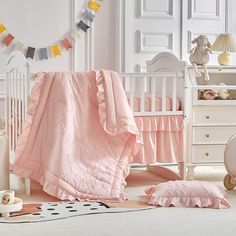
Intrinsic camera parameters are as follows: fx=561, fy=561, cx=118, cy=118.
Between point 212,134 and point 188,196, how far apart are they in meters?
0.97

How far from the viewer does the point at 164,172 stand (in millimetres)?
4148

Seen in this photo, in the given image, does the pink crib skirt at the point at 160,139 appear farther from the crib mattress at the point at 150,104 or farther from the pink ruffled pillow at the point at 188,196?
the pink ruffled pillow at the point at 188,196

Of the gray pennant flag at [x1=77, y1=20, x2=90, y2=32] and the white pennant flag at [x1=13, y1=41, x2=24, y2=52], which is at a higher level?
the gray pennant flag at [x1=77, y1=20, x2=90, y2=32]

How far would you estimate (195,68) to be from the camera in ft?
13.5

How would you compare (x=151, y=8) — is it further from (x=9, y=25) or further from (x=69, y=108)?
(x=69, y=108)

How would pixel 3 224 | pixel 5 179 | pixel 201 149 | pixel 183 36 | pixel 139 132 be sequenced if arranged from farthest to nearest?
pixel 183 36
pixel 201 149
pixel 139 132
pixel 5 179
pixel 3 224

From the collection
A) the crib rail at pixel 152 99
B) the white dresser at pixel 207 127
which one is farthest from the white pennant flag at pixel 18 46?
the white dresser at pixel 207 127

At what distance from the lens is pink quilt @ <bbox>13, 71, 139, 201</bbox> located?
3.23m

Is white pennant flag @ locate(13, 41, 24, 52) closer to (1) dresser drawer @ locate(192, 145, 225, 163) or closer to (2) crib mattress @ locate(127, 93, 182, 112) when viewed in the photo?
(2) crib mattress @ locate(127, 93, 182, 112)

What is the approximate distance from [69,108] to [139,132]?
540 mm

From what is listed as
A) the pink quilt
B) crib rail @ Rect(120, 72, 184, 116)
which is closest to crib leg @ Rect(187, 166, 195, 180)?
crib rail @ Rect(120, 72, 184, 116)

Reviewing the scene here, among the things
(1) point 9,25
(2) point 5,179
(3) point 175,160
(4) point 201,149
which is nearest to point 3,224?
(2) point 5,179

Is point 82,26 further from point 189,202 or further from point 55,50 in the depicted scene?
point 189,202

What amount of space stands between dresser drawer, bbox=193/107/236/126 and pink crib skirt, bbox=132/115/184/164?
239 mm
